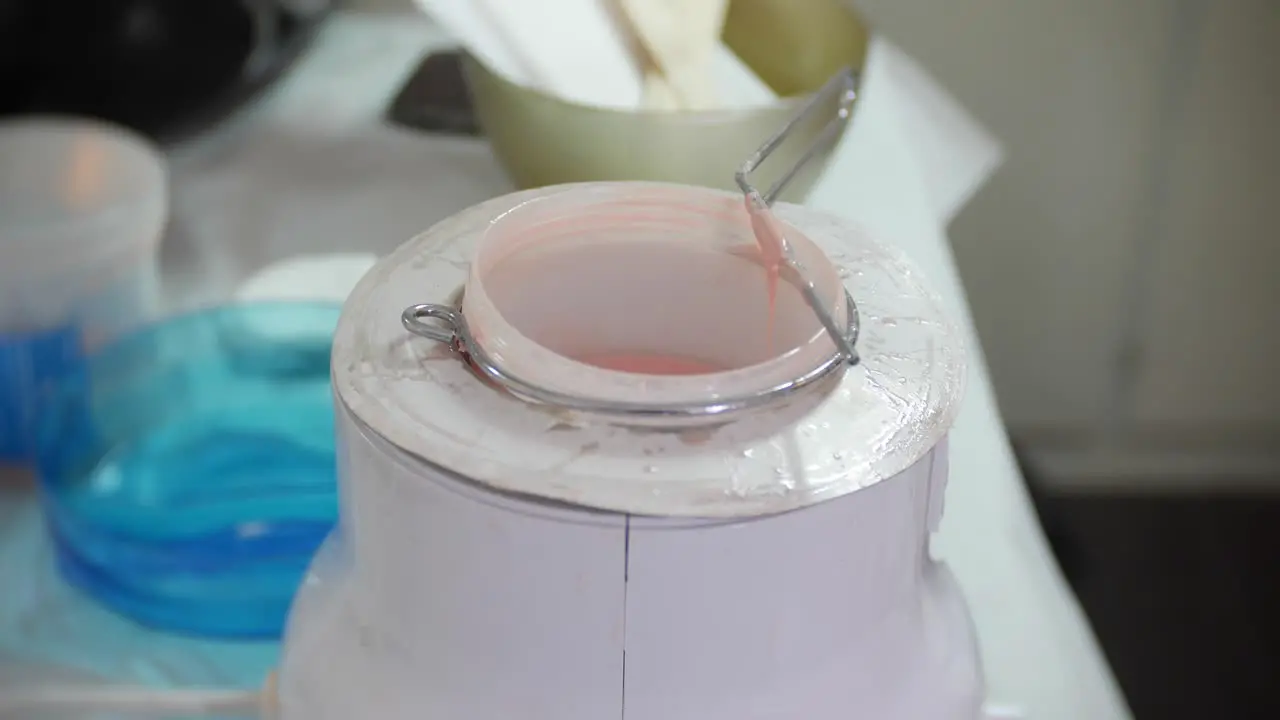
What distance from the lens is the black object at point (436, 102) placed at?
2.09ft

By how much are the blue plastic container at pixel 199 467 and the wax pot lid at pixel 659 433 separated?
6.0 inches

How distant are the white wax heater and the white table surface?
122 mm

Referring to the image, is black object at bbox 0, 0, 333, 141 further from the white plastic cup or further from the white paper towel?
the white paper towel

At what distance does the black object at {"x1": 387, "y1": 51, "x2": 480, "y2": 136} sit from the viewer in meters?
0.64

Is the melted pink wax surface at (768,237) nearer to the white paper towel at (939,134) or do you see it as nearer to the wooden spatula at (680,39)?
the wooden spatula at (680,39)

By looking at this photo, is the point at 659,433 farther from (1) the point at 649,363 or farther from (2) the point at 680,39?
(2) the point at 680,39

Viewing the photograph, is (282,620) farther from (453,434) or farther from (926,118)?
(926,118)

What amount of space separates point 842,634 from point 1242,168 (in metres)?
0.93

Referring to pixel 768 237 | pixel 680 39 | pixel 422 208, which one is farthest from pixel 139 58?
pixel 768 237

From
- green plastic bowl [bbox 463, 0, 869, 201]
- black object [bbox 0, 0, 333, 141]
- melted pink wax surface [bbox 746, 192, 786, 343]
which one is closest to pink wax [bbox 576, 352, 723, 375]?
melted pink wax surface [bbox 746, 192, 786, 343]

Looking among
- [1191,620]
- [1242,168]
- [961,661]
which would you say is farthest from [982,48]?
[961,661]

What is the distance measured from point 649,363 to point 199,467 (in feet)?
0.64

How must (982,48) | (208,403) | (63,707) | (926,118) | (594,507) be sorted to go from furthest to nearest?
(982,48), (926,118), (208,403), (63,707), (594,507)

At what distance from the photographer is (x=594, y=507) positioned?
22 centimetres
